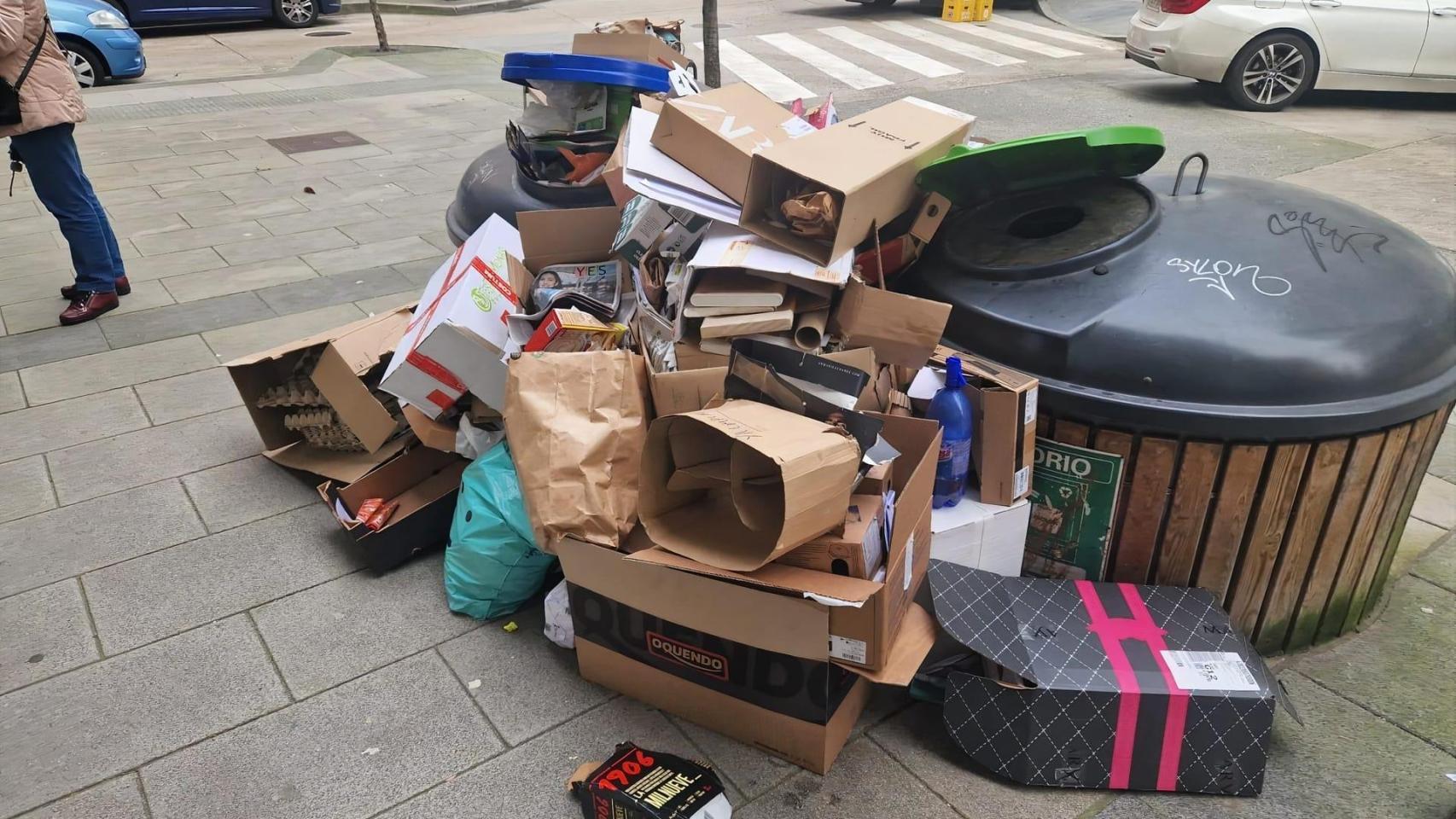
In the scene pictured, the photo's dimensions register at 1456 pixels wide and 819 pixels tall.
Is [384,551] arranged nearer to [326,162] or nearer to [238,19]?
[326,162]

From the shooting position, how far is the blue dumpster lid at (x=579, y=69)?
11.0 feet

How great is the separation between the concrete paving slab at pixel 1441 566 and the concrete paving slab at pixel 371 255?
478 centimetres

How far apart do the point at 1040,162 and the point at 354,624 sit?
2.23 metres

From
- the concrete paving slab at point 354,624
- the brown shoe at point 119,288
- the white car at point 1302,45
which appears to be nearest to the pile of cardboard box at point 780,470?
the concrete paving slab at point 354,624

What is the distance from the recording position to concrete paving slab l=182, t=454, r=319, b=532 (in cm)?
316

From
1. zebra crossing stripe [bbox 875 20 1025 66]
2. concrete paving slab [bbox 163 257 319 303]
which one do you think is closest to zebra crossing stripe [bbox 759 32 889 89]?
zebra crossing stripe [bbox 875 20 1025 66]

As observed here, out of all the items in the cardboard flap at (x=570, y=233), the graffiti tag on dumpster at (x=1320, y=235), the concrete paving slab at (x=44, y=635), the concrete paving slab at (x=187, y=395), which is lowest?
the concrete paving slab at (x=187, y=395)

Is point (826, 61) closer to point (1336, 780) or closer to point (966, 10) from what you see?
point (966, 10)

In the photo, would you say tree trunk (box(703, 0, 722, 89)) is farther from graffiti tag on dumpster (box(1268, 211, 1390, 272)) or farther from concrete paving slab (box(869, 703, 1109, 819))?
concrete paving slab (box(869, 703, 1109, 819))

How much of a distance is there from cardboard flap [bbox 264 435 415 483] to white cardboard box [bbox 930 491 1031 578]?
171 centimetres

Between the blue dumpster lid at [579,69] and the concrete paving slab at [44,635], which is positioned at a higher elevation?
the blue dumpster lid at [579,69]

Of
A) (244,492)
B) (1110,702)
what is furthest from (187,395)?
(1110,702)

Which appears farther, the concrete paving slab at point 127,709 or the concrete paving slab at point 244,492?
the concrete paving slab at point 244,492

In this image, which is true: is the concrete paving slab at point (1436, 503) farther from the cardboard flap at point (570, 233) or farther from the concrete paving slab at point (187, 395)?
the concrete paving slab at point (187, 395)
